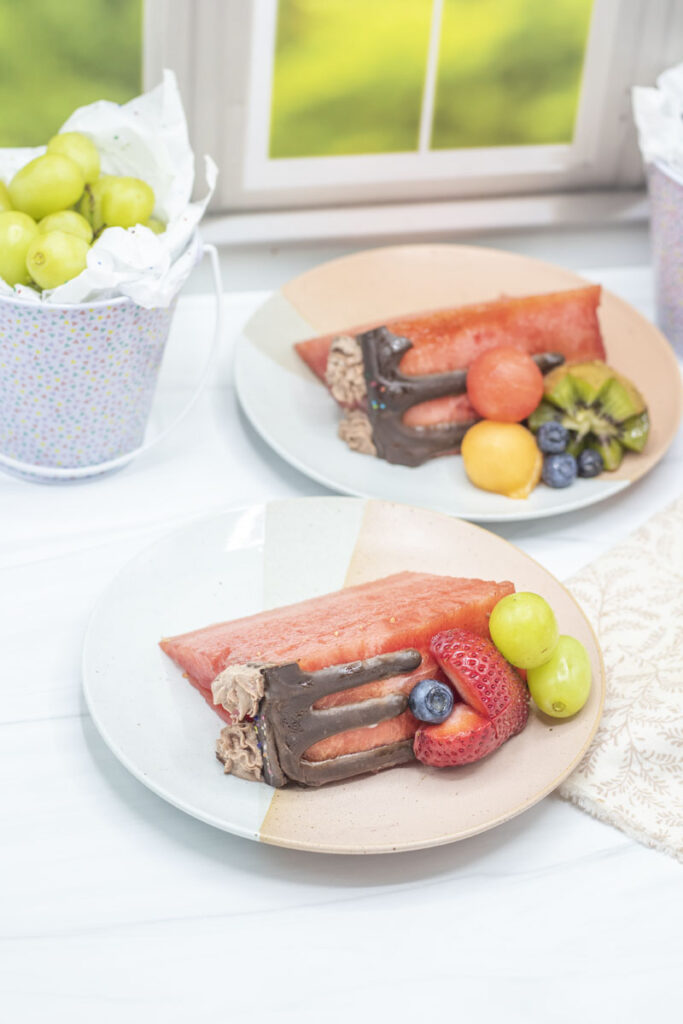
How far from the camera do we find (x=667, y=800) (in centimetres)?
93

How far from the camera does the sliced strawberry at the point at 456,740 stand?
895 mm

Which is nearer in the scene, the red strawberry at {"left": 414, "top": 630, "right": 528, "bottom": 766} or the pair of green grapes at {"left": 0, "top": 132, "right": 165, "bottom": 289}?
the red strawberry at {"left": 414, "top": 630, "right": 528, "bottom": 766}

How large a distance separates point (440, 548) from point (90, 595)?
1.13ft

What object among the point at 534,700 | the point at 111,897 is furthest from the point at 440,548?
the point at 111,897

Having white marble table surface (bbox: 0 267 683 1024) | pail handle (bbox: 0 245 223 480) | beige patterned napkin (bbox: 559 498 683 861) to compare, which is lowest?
white marble table surface (bbox: 0 267 683 1024)

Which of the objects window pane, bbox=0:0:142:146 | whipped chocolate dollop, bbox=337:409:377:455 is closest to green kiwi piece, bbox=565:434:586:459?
whipped chocolate dollop, bbox=337:409:377:455

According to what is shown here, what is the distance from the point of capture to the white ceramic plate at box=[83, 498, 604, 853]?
0.87 meters

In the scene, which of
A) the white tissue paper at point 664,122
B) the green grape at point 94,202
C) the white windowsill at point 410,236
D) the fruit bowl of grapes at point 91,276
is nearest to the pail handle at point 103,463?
the fruit bowl of grapes at point 91,276

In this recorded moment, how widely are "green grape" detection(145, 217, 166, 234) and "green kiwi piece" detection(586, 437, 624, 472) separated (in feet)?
1.70

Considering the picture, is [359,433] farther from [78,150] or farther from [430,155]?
[430,155]

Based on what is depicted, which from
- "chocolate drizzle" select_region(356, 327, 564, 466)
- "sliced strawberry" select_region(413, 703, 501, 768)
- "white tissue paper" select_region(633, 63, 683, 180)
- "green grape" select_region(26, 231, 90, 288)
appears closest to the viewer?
"sliced strawberry" select_region(413, 703, 501, 768)

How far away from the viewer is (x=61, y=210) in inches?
44.0

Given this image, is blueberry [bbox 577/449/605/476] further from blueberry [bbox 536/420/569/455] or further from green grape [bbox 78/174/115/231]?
green grape [bbox 78/174/115/231]

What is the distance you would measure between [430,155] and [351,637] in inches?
35.2
